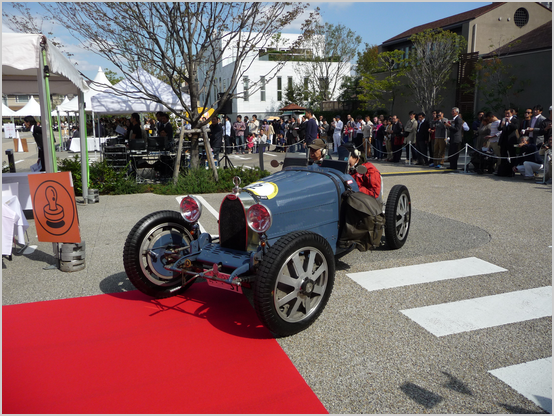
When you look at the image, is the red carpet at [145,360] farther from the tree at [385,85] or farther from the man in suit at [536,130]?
the tree at [385,85]

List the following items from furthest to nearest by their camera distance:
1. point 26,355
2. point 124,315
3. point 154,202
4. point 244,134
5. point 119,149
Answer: point 244,134
point 119,149
point 154,202
point 124,315
point 26,355

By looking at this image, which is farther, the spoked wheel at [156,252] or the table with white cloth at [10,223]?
the table with white cloth at [10,223]

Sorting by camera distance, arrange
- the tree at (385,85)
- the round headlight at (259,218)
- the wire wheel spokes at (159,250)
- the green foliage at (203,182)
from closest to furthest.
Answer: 1. the round headlight at (259,218)
2. the wire wheel spokes at (159,250)
3. the green foliage at (203,182)
4. the tree at (385,85)

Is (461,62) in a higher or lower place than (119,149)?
higher

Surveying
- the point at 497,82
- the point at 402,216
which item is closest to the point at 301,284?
the point at 402,216

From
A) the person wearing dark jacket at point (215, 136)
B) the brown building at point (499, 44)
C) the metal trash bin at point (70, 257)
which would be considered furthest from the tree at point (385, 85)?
the metal trash bin at point (70, 257)

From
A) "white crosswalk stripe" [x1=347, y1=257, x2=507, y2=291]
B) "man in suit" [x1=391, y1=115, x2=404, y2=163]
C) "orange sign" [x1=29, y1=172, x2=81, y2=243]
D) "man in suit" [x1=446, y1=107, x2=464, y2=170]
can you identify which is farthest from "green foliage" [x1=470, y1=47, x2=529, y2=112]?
"orange sign" [x1=29, y1=172, x2=81, y2=243]

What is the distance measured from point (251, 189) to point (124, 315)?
1747mm

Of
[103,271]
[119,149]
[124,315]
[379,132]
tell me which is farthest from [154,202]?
[379,132]

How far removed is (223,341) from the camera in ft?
12.0

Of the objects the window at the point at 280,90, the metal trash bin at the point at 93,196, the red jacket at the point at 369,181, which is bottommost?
the metal trash bin at the point at 93,196

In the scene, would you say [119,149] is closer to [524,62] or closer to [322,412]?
[322,412]

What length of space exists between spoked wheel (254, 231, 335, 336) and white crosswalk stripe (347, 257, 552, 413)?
0.96 metres

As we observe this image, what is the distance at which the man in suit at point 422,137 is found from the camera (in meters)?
15.4
